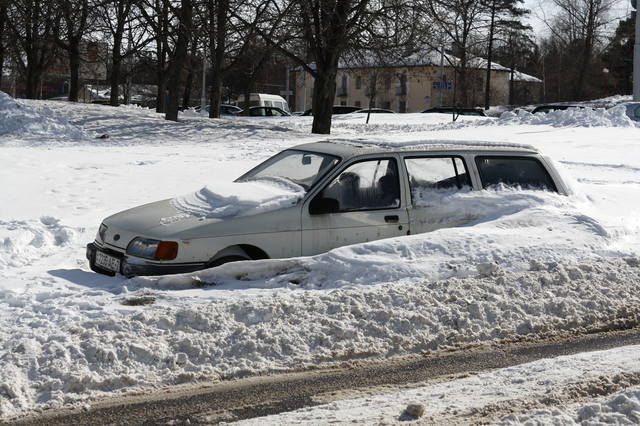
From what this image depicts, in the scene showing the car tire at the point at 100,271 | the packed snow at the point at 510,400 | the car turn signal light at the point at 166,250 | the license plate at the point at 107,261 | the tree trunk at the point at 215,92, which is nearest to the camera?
the packed snow at the point at 510,400

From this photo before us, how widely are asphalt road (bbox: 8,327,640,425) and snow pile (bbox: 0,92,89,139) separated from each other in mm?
18674

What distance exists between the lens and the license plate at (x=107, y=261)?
304 inches

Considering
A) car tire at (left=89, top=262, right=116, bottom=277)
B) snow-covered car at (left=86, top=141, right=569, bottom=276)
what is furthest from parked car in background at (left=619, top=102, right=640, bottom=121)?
car tire at (left=89, top=262, right=116, bottom=277)

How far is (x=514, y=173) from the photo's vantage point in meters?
9.02

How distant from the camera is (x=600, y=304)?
745cm

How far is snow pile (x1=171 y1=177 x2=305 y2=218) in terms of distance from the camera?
783 cm

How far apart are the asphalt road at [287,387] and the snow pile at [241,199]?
222cm

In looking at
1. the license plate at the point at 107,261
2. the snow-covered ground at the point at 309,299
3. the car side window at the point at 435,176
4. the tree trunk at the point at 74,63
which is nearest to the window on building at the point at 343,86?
the tree trunk at the point at 74,63

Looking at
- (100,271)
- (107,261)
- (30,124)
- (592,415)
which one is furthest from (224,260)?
(30,124)

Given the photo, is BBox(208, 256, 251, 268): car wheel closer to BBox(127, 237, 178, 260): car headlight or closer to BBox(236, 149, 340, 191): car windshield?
BBox(127, 237, 178, 260): car headlight

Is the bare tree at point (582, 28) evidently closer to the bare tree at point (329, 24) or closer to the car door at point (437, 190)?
the bare tree at point (329, 24)

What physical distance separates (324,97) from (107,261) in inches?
861

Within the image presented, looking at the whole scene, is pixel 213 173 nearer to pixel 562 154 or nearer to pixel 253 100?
pixel 562 154

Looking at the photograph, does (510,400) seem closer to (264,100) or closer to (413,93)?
(264,100)
